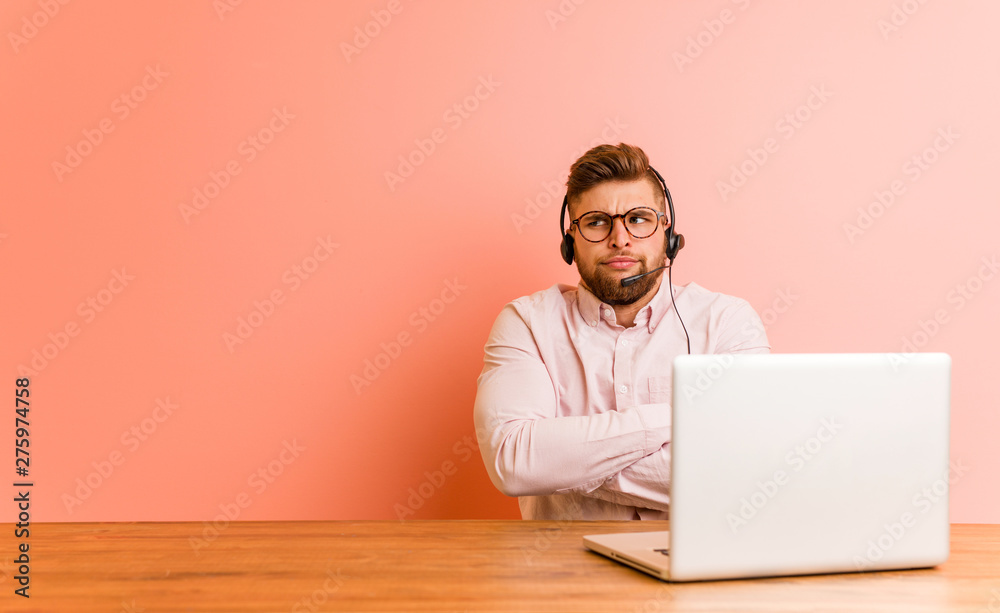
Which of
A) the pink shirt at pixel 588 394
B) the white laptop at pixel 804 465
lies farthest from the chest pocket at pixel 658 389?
the white laptop at pixel 804 465

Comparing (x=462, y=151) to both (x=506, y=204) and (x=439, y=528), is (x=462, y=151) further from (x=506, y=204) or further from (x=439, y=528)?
(x=439, y=528)

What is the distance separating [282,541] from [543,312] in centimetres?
99

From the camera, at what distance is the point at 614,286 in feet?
6.45

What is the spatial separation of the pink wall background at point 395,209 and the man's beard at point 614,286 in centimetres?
35

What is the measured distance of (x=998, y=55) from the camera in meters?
2.33

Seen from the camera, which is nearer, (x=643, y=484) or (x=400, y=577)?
(x=400, y=577)

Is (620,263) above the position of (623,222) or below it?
below

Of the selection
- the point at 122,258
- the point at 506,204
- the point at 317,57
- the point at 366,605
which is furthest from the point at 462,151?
the point at 366,605

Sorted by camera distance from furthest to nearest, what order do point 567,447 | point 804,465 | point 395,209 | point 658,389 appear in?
point 395,209
point 658,389
point 567,447
point 804,465

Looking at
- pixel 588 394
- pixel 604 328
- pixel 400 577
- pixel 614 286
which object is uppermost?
pixel 614 286

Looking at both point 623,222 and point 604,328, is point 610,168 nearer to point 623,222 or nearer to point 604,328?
point 623,222

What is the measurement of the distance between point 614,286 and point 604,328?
118 mm

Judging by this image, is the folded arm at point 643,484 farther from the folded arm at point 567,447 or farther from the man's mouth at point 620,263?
the man's mouth at point 620,263

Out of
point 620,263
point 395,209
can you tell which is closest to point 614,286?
point 620,263
